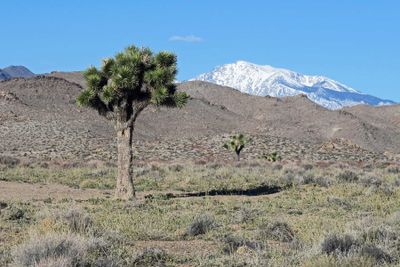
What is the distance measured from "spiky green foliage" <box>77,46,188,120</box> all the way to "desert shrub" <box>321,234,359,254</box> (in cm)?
1266

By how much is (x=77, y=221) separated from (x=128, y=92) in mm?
10329

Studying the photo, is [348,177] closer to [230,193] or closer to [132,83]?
[230,193]

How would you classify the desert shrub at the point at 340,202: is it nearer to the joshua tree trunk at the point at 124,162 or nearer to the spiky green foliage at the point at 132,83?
the spiky green foliage at the point at 132,83

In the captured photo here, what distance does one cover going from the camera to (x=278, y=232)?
13.0 metres

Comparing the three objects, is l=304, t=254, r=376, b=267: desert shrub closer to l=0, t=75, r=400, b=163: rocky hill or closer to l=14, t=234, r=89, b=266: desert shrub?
l=14, t=234, r=89, b=266: desert shrub

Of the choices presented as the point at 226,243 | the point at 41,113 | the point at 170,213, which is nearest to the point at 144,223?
the point at 170,213

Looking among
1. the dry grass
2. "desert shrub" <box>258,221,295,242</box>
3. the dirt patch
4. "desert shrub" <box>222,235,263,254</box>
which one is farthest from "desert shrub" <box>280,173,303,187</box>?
"desert shrub" <box>222,235,263,254</box>

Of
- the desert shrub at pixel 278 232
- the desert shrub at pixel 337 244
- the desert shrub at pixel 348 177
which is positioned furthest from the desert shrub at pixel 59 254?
the desert shrub at pixel 348 177

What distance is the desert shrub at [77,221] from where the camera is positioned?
41.5 feet

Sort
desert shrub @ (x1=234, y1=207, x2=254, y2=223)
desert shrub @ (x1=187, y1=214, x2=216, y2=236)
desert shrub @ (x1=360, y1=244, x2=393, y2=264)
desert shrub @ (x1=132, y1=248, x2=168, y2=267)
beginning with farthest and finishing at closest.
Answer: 1. desert shrub @ (x1=234, y1=207, x2=254, y2=223)
2. desert shrub @ (x1=187, y1=214, x2=216, y2=236)
3. desert shrub @ (x1=132, y1=248, x2=168, y2=267)
4. desert shrub @ (x1=360, y1=244, x2=393, y2=264)

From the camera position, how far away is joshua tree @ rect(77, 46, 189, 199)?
22.5m

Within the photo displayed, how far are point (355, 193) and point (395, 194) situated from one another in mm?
1489

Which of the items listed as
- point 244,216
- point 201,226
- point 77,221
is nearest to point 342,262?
point 201,226

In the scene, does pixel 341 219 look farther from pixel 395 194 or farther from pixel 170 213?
pixel 395 194
